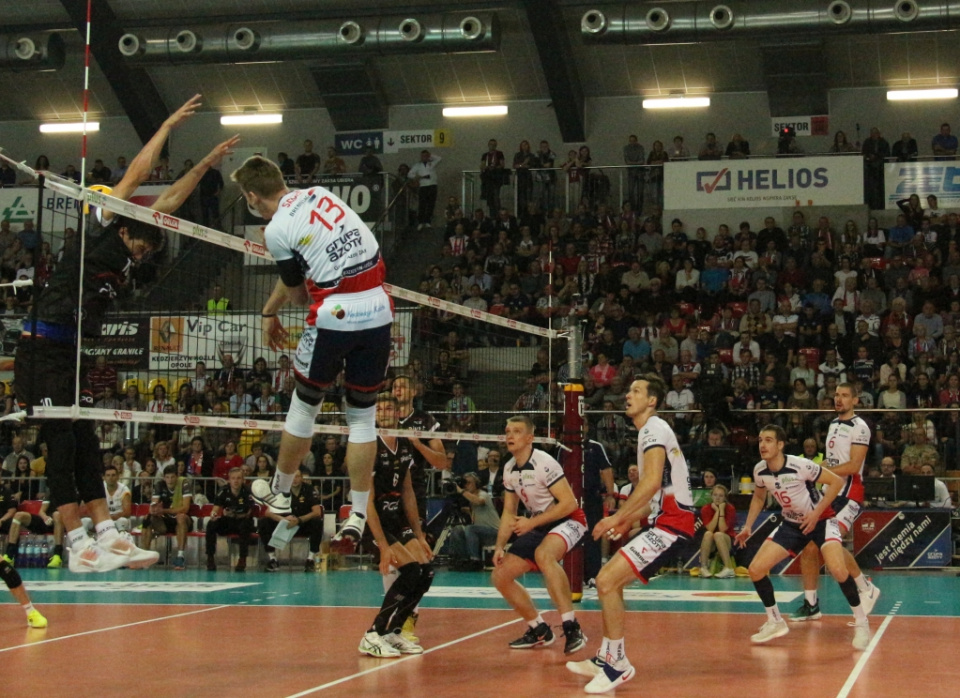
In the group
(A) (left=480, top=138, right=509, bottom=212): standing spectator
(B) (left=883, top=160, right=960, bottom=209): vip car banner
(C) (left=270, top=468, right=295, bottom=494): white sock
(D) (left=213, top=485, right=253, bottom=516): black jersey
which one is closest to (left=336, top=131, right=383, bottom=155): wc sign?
(A) (left=480, top=138, right=509, bottom=212): standing spectator

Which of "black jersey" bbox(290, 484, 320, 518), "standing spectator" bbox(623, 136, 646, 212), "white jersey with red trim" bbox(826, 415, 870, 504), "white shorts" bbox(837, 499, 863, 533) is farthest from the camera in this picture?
"standing spectator" bbox(623, 136, 646, 212)

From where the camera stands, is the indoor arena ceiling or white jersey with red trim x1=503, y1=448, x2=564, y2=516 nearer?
white jersey with red trim x1=503, y1=448, x2=564, y2=516

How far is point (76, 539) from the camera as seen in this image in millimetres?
6812

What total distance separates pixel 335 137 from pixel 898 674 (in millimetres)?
22641

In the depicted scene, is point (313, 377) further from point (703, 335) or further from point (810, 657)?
point (703, 335)

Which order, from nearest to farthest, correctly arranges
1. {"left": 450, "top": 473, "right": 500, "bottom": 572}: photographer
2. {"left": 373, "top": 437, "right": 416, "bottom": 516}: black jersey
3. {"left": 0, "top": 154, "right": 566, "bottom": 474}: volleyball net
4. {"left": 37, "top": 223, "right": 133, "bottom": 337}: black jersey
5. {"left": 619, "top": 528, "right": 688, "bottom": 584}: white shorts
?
{"left": 37, "top": 223, "right": 133, "bottom": 337}: black jersey, {"left": 619, "top": 528, "right": 688, "bottom": 584}: white shorts, {"left": 373, "top": 437, "right": 416, "bottom": 516}: black jersey, {"left": 0, "top": 154, "right": 566, "bottom": 474}: volleyball net, {"left": 450, "top": 473, "right": 500, "bottom": 572}: photographer

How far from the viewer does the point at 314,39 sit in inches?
960

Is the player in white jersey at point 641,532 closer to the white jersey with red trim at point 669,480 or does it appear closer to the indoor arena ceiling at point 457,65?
the white jersey with red trim at point 669,480

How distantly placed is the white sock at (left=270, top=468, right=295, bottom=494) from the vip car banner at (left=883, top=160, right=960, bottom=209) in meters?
19.0

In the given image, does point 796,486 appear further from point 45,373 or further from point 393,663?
point 45,373

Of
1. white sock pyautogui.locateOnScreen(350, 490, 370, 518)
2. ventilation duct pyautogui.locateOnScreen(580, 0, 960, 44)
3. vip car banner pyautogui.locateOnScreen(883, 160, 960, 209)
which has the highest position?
ventilation duct pyautogui.locateOnScreen(580, 0, 960, 44)

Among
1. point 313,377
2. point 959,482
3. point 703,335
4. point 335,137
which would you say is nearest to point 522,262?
point 703,335

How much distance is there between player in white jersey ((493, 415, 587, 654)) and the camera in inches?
349

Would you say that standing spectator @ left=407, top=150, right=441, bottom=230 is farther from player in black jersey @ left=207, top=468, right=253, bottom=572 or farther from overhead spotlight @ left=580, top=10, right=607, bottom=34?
player in black jersey @ left=207, top=468, right=253, bottom=572
